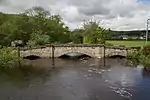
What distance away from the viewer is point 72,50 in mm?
54844

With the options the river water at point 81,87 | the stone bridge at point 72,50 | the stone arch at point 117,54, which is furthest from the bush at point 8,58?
the stone arch at point 117,54

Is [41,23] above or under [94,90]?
above

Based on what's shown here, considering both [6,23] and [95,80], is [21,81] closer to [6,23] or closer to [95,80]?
[95,80]

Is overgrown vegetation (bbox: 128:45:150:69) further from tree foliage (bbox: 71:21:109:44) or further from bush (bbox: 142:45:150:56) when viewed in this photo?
tree foliage (bbox: 71:21:109:44)

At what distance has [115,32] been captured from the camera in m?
102

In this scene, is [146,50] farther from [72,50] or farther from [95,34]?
[95,34]

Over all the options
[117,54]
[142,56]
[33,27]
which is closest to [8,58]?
[117,54]

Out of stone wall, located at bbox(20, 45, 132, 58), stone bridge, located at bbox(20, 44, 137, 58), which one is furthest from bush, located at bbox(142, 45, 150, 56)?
stone wall, located at bbox(20, 45, 132, 58)

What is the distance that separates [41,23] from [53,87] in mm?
49930

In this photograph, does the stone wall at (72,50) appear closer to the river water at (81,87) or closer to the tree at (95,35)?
the tree at (95,35)

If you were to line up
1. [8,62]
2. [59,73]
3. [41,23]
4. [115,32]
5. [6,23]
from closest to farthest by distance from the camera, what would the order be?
[59,73] < [8,62] < [6,23] < [41,23] < [115,32]

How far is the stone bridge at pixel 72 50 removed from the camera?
176 ft

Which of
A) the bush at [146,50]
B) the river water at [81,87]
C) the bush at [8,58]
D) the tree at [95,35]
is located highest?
the tree at [95,35]

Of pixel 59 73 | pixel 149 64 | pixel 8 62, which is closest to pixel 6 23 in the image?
pixel 8 62
